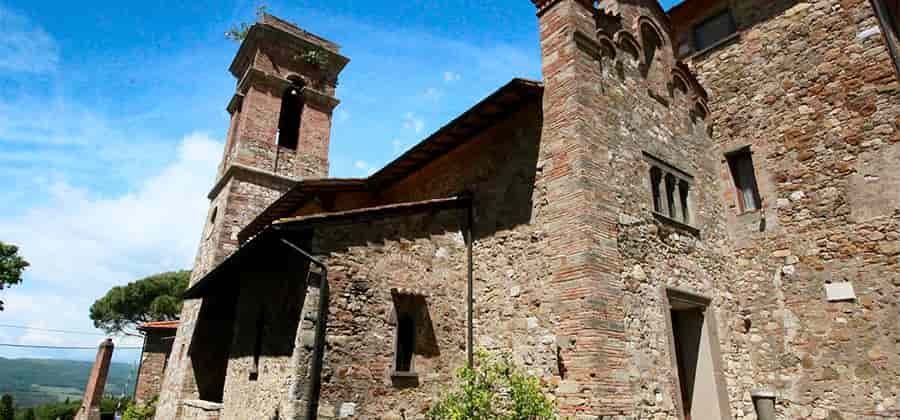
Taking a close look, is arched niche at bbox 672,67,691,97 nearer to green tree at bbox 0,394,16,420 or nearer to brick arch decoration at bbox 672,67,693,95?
brick arch decoration at bbox 672,67,693,95

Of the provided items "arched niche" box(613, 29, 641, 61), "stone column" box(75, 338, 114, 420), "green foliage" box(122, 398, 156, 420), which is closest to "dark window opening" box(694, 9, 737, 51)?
"arched niche" box(613, 29, 641, 61)

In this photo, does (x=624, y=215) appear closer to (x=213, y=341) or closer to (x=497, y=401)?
(x=497, y=401)

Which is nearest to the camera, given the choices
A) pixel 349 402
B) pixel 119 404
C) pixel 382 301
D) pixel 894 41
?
pixel 349 402

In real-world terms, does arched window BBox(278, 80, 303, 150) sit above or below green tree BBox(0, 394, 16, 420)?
above

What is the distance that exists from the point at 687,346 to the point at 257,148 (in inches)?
541

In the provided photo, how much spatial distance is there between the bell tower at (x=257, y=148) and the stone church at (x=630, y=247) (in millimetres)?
4327

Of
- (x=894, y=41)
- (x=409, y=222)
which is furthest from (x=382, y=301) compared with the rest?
(x=894, y=41)

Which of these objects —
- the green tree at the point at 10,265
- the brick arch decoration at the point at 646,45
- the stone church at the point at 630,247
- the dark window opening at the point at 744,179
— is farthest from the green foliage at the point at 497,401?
the green tree at the point at 10,265

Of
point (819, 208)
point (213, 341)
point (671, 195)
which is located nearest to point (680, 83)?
point (671, 195)

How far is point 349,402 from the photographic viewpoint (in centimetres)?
655

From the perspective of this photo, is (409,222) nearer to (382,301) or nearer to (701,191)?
(382,301)

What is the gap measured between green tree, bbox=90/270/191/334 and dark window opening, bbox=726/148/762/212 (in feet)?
110

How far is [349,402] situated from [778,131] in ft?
29.3

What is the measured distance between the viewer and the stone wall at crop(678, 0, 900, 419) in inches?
289
